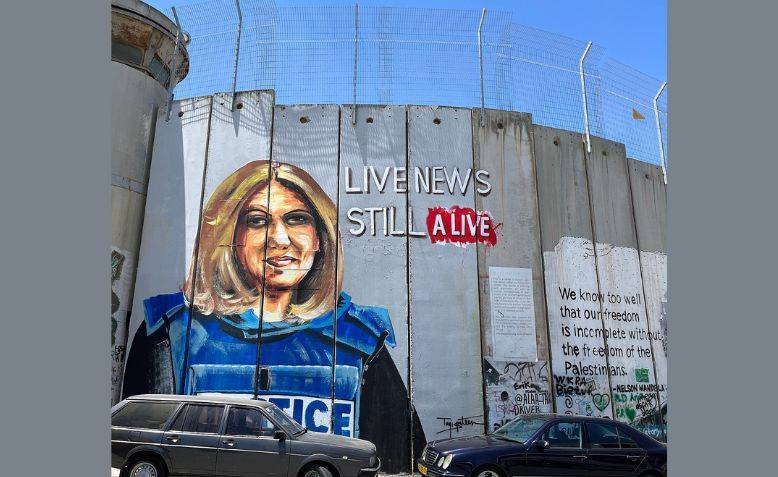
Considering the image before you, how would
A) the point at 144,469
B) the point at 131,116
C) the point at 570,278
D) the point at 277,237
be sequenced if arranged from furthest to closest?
1. the point at 131,116
2. the point at 570,278
3. the point at 277,237
4. the point at 144,469

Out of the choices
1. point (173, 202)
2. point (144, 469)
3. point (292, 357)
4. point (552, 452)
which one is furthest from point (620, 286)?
point (144, 469)

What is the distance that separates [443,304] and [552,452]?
4.50 m

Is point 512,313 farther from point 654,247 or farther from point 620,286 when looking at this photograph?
point 654,247

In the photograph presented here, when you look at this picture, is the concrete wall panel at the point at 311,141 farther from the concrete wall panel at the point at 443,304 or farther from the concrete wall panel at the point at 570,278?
the concrete wall panel at the point at 570,278

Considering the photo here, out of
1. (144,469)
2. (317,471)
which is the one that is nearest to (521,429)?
(317,471)

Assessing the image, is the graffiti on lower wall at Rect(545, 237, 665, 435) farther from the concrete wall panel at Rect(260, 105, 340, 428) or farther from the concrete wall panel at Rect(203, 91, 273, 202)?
the concrete wall panel at Rect(203, 91, 273, 202)

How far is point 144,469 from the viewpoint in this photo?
8.41m

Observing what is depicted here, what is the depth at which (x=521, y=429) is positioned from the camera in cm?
933

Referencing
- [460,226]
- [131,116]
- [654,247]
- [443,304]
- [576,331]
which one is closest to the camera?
[443,304]

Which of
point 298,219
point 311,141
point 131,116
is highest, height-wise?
point 131,116

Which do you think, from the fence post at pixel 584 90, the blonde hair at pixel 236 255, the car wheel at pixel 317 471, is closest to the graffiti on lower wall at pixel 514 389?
the blonde hair at pixel 236 255

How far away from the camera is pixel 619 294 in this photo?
14.2 metres

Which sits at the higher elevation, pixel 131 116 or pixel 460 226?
pixel 131 116

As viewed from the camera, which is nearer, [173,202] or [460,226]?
[460,226]
